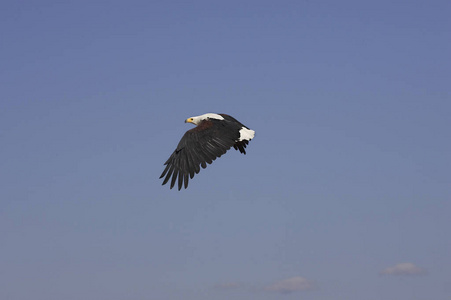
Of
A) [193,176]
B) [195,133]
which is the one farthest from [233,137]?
[193,176]

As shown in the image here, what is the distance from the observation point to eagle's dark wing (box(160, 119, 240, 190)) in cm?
1698

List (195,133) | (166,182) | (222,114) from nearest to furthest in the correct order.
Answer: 1. (166,182)
2. (195,133)
3. (222,114)

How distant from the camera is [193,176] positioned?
1689 centimetres

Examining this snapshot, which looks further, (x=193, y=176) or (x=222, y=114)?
(x=222, y=114)

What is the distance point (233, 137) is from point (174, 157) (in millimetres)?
2641

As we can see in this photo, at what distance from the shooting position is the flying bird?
17031 millimetres

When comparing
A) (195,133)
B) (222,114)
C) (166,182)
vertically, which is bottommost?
(166,182)

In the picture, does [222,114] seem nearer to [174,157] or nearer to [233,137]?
[233,137]

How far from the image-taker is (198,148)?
17875 millimetres

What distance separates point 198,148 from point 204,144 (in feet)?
1.12

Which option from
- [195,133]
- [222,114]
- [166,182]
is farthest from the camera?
[222,114]

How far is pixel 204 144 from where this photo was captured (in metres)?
18.1

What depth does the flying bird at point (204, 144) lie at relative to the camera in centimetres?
1703

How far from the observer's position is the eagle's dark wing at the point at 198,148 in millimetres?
16984
